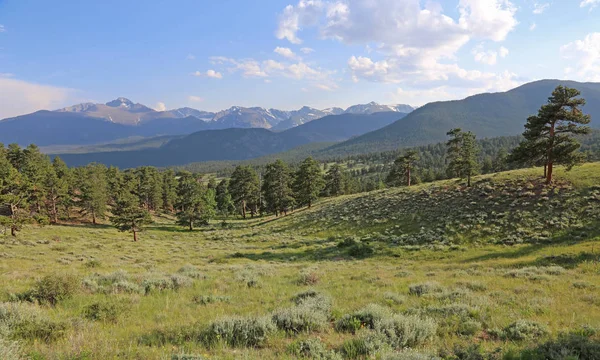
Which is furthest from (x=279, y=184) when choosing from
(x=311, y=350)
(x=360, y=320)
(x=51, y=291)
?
(x=311, y=350)

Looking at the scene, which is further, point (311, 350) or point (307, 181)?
point (307, 181)

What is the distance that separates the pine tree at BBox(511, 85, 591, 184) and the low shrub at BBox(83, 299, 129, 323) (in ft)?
126

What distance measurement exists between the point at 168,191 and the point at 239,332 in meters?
95.7

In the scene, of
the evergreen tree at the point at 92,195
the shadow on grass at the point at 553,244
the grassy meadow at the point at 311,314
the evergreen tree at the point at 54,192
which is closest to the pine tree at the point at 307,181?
the shadow on grass at the point at 553,244

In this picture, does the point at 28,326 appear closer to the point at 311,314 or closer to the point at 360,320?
the point at 311,314

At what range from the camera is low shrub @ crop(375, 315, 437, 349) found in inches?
232

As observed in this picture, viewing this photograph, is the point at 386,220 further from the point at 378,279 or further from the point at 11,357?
the point at 11,357

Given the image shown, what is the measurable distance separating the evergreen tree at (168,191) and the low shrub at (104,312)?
92.0 meters

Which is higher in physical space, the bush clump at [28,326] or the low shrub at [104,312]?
the bush clump at [28,326]

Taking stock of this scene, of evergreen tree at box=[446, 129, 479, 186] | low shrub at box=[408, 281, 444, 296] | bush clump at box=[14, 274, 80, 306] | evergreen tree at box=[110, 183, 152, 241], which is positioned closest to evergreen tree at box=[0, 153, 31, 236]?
evergreen tree at box=[110, 183, 152, 241]

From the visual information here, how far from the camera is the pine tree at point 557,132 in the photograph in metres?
28.8

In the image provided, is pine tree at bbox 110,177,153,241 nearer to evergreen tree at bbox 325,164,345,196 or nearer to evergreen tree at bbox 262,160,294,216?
evergreen tree at bbox 262,160,294,216

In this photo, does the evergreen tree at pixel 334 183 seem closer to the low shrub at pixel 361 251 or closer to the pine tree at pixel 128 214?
the pine tree at pixel 128 214

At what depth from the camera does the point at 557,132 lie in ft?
99.7
